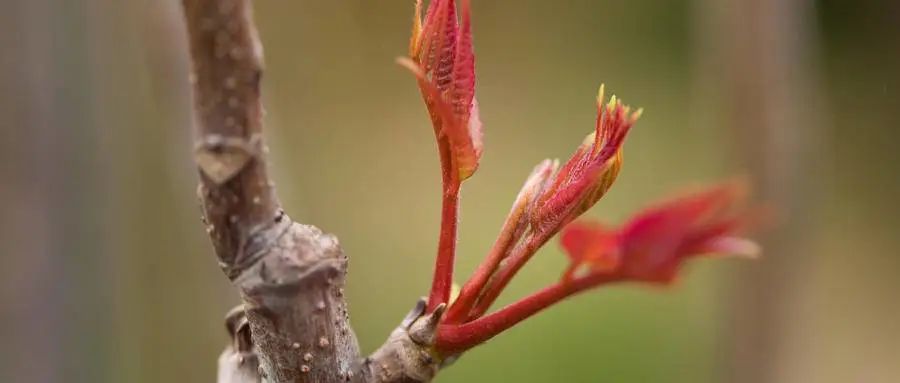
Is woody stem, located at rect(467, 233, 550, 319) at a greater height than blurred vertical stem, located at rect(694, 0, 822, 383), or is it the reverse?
blurred vertical stem, located at rect(694, 0, 822, 383)

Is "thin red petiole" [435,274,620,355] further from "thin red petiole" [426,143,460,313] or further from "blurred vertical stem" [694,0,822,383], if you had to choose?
"blurred vertical stem" [694,0,822,383]

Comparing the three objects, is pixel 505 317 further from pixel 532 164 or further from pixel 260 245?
pixel 532 164

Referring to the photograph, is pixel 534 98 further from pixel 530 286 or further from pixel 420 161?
pixel 530 286

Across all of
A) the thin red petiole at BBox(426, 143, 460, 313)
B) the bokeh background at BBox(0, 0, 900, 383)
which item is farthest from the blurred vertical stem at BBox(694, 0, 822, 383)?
the thin red petiole at BBox(426, 143, 460, 313)

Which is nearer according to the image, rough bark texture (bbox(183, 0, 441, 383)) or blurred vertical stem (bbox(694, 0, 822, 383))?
rough bark texture (bbox(183, 0, 441, 383))

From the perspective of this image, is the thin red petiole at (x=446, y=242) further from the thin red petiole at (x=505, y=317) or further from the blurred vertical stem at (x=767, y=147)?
the blurred vertical stem at (x=767, y=147)
